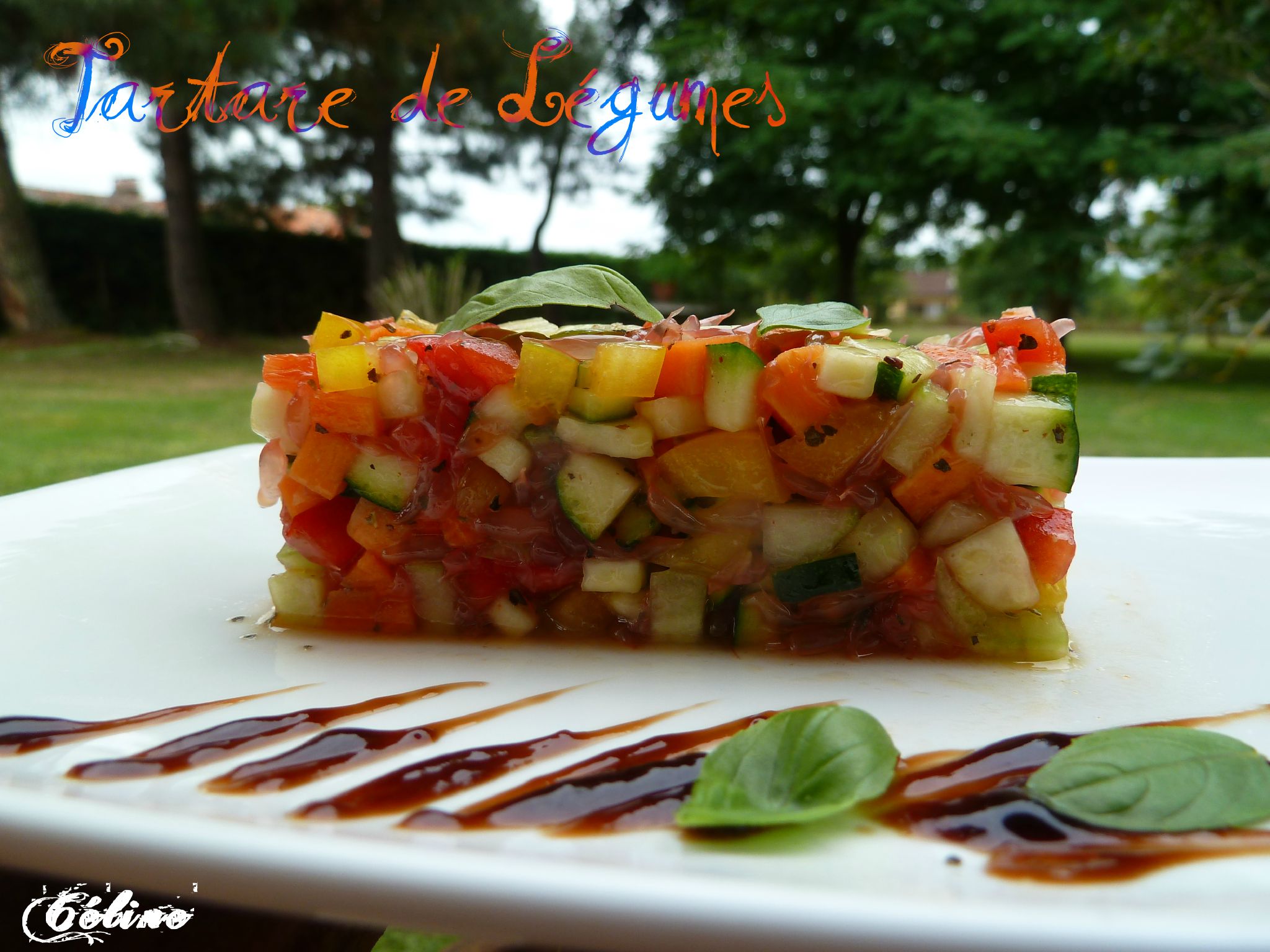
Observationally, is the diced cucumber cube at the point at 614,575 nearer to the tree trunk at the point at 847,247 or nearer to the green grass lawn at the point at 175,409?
the green grass lawn at the point at 175,409

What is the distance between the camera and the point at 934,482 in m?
1.42

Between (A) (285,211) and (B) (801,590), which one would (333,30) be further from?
(B) (801,590)

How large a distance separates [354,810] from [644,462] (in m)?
0.72

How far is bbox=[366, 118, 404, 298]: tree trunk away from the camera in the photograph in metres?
13.1

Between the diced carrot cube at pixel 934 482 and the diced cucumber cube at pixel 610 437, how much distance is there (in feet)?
1.27

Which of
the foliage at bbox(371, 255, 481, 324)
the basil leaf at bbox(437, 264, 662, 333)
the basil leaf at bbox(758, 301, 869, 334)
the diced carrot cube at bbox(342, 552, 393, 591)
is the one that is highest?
the foliage at bbox(371, 255, 481, 324)

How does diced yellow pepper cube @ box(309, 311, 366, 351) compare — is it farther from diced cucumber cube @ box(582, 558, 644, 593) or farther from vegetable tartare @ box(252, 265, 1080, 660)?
diced cucumber cube @ box(582, 558, 644, 593)

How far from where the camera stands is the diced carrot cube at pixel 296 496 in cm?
156

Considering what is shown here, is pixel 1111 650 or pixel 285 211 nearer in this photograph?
pixel 1111 650

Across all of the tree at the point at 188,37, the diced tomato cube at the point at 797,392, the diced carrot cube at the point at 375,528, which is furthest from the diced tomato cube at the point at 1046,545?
the tree at the point at 188,37

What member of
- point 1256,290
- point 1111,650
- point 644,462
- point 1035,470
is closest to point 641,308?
point 644,462

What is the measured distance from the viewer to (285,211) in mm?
15094

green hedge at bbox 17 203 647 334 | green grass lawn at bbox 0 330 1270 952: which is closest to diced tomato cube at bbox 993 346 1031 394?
green grass lawn at bbox 0 330 1270 952

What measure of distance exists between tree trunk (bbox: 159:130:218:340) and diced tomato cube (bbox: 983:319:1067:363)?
12620 millimetres
